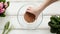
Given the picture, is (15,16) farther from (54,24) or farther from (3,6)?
(54,24)

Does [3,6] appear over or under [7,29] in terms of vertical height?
over

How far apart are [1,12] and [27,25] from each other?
0.19 metres

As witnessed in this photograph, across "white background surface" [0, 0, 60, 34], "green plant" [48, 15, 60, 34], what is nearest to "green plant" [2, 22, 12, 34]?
"white background surface" [0, 0, 60, 34]

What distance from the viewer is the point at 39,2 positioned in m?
1.15

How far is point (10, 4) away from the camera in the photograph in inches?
45.3

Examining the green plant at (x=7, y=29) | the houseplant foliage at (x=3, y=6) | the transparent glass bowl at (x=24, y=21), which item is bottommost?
the green plant at (x=7, y=29)

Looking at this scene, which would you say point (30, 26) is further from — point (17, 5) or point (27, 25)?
point (17, 5)

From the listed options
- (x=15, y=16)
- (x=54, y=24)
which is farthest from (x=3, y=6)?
(x=54, y=24)

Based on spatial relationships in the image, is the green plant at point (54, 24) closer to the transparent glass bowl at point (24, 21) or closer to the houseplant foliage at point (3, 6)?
the transparent glass bowl at point (24, 21)

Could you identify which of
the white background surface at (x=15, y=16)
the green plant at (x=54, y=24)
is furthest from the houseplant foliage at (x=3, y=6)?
the green plant at (x=54, y=24)

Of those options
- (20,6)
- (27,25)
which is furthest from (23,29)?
(20,6)

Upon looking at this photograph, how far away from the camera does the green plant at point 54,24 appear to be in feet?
3.39

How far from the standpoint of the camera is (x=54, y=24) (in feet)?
3.40

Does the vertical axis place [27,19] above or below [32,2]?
below
